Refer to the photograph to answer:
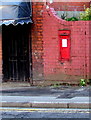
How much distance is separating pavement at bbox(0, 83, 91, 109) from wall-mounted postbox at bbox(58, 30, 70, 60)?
1144mm

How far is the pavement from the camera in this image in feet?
32.0

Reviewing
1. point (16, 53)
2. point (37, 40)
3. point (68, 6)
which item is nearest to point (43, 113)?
point (37, 40)

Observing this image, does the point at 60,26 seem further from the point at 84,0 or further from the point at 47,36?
the point at 84,0

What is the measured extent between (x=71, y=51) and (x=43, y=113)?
4656 millimetres

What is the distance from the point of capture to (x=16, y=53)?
44.8ft

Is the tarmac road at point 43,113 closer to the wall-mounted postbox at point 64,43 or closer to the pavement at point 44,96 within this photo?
the pavement at point 44,96

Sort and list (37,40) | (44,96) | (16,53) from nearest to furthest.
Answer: (44,96), (37,40), (16,53)

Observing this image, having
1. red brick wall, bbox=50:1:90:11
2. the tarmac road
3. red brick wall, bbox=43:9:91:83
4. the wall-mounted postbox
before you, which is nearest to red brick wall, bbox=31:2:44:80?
red brick wall, bbox=43:9:91:83

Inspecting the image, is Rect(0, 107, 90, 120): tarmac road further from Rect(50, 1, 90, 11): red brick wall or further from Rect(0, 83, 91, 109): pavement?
Rect(50, 1, 90, 11): red brick wall

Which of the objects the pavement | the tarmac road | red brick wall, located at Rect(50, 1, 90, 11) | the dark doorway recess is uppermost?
red brick wall, located at Rect(50, 1, 90, 11)

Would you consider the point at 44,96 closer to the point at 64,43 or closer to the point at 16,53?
the point at 64,43

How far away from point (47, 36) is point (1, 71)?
2232 millimetres

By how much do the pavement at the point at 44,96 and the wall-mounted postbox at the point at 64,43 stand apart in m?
1.14

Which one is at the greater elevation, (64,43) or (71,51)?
(64,43)
